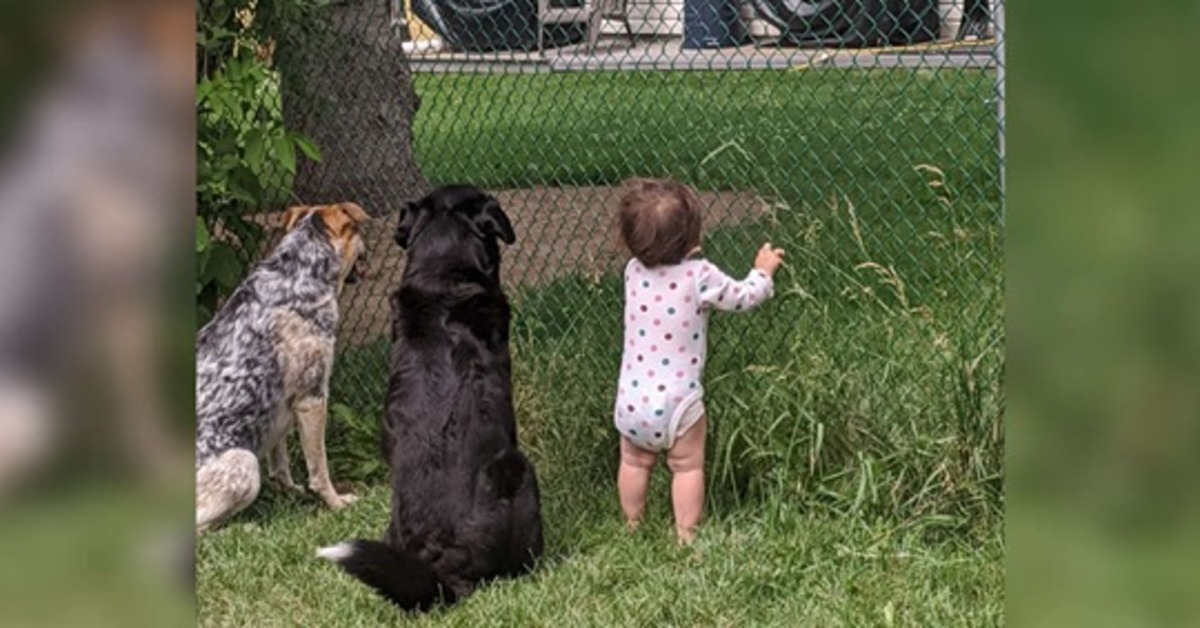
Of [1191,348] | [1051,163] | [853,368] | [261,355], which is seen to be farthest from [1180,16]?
[261,355]

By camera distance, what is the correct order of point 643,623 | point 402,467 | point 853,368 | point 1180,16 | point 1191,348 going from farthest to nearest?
point 853,368, point 402,467, point 643,623, point 1191,348, point 1180,16

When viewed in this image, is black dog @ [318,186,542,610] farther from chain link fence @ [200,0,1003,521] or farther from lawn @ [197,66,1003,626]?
chain link fence @ [200,0,1003,521]

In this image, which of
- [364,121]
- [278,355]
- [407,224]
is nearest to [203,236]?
[278,355]

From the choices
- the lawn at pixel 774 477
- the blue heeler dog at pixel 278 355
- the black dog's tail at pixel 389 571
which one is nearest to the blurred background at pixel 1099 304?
the lawn at pixel 774 477

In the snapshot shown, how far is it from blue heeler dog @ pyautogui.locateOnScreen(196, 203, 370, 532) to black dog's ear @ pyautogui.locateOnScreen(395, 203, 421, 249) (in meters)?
0.75

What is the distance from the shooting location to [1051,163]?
1.05 m

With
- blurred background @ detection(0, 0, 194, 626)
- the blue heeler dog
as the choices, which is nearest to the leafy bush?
the blue heeler dog

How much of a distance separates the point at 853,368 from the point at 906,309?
305mm

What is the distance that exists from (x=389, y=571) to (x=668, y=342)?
1.25 metres

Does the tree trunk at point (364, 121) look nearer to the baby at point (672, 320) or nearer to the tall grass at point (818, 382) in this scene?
the tall grass at point (818, 382)

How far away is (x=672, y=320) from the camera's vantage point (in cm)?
520

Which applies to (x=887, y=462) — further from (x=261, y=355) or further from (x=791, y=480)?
(x=261, y=355)

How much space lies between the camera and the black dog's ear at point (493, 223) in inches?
209

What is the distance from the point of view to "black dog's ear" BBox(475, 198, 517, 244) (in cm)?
532
